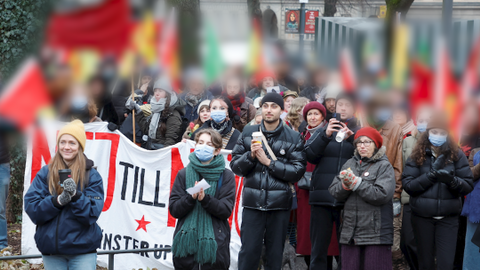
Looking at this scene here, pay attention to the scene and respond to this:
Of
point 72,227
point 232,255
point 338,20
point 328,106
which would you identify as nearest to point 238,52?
point 338,20

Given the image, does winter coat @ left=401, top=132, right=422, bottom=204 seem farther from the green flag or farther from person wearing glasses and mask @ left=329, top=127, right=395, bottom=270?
the green flag

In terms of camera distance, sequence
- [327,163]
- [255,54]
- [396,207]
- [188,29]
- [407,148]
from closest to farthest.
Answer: [327,163] → [396,207] → [407,148] → [188,29] → [255,54]

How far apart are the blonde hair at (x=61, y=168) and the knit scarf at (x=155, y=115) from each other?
3.02m

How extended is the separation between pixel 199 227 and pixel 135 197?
201 cm

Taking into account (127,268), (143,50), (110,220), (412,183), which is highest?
(143,50)

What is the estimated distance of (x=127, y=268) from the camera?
273 inches

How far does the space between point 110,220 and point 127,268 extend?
0.56 meters

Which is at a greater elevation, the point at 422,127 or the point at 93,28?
the point at 93,28

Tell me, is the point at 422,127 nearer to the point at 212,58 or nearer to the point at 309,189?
the point at 309,189

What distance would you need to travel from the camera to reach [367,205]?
571 cm

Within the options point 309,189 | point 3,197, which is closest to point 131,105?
point 3,197

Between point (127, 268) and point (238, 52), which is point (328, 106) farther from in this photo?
point (238, 52)

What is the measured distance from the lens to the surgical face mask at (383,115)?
6285 mm

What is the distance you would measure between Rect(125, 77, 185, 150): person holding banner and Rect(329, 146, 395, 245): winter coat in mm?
2723
